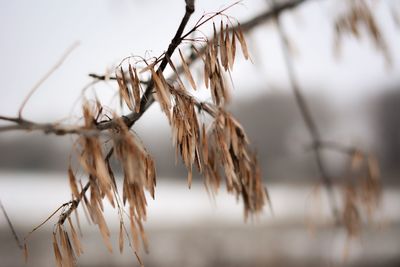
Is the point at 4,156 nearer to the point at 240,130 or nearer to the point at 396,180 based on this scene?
the point at 396,180

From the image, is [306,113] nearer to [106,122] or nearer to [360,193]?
[360,193]

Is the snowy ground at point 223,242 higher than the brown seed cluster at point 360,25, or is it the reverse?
the brown seed cluster at point 360,25

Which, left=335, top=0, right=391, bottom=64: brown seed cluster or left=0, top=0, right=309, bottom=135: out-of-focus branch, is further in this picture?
left=335, top=0, right=391, bottom=64: brown seed cluster

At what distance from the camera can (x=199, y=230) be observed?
3951 mm

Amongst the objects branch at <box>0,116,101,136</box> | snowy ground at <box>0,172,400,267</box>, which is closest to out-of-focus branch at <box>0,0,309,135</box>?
branch at <box>0,116,101,136</box>

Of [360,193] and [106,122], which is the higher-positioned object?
[106,122]

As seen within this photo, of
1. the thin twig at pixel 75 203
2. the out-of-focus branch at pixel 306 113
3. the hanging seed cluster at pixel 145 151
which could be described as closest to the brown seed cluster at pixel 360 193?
the out-of-focus branch at pixel 306 113

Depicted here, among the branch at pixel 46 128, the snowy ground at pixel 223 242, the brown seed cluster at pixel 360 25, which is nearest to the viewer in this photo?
the branch at pixel 46 128

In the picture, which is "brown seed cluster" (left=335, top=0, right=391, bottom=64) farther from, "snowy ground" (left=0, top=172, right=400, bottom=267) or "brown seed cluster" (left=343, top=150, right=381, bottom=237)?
"snowy ground" (left=0, top=172, right=400, bottom=267)

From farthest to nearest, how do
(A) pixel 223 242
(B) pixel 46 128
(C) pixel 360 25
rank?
(A) pixel 223 242 < (C) pixel 360 25 < (B) pixel 46 128

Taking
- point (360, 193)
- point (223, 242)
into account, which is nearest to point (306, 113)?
point (360, 193)

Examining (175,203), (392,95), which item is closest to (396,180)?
(392,95)

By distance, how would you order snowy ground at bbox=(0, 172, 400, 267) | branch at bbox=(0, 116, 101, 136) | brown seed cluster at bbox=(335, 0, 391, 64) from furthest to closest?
snowy ground at bbox=(0, 172, 400, 267) < brown seed cluster at bbox=(335, 0, 391, 64) < branch at bbox=(0, 116, 101, 136)

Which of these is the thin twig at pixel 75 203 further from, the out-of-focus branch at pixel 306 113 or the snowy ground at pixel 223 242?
the snowy ground at pixel 223 242
